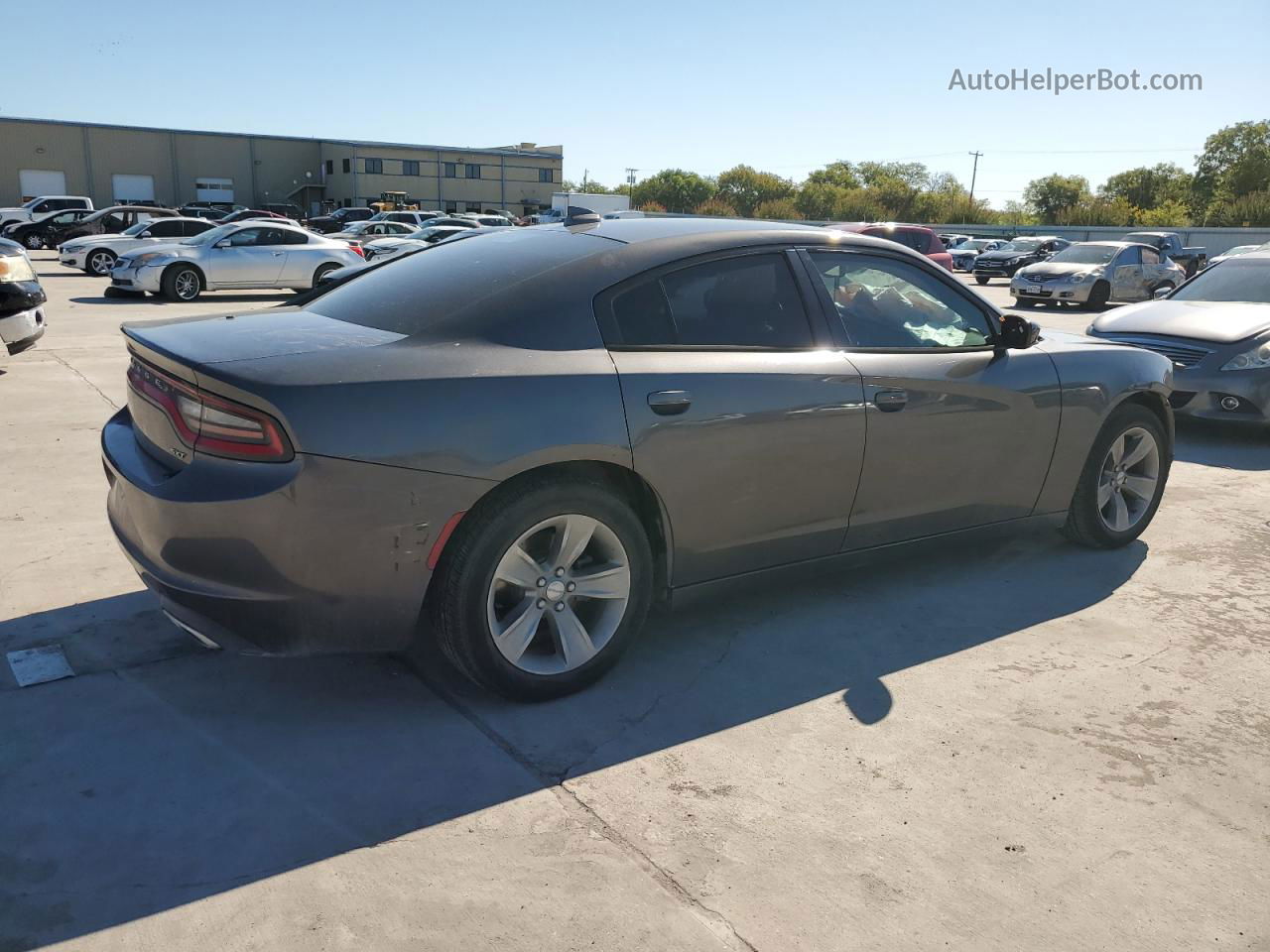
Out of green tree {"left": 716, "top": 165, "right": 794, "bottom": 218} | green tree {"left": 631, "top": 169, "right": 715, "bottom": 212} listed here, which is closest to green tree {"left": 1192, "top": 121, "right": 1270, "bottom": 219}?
green tree {"left": 716, "top": 165, "right": 794, "bottom": 218}

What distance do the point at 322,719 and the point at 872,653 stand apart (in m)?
2.06

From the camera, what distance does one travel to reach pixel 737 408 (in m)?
3.65

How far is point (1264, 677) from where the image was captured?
3939mm

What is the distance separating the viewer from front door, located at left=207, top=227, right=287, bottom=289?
1719cm

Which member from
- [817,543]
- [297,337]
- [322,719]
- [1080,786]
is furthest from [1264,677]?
[297,337]

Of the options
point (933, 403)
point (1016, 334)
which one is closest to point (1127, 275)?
point (1016, 334)

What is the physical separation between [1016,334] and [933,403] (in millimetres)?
679

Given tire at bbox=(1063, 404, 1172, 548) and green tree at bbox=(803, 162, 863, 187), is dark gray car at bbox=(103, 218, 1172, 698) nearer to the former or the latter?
tire at bbox=(1063, 404, 1172, 548)

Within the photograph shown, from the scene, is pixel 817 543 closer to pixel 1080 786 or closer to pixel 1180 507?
pixel 1080 786

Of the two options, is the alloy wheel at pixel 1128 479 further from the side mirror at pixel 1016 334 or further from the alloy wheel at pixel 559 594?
the alloy wheel at pixel 559 594

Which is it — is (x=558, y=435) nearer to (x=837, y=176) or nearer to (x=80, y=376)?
(x=80, y=376)

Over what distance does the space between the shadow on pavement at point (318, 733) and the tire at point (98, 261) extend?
21617 millimetres

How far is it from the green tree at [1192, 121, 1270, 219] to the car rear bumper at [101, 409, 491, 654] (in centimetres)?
7752

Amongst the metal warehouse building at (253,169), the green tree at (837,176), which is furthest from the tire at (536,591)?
the green tree at (837,176)
